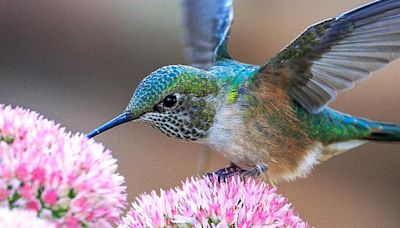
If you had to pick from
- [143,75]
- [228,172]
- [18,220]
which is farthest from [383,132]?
[143,75]

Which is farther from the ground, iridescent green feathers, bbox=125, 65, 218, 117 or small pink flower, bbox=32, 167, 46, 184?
iridescent green feathers, bbox=125, 65, 218, 117

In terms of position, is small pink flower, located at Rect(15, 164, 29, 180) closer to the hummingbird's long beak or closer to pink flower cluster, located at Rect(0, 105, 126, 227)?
pink flower cluster, located at Rect(0, 105, 126, 227)

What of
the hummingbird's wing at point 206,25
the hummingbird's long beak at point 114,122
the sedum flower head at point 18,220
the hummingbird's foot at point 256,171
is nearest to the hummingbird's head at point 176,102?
the hummingbird's long beak at point 114,122

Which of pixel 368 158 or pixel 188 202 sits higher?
pixel 188 202

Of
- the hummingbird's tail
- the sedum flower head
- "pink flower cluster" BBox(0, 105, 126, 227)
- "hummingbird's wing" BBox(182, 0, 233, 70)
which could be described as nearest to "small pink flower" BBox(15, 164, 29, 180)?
"pink flower cluster" BBox(0, 105, 126, 227)

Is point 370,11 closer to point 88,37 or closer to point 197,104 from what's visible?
point 197,104

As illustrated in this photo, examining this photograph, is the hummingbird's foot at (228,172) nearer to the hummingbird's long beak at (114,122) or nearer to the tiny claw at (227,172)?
the tiny claw at (227,172)

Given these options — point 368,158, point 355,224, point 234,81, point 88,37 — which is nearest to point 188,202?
point 234,81
